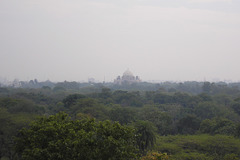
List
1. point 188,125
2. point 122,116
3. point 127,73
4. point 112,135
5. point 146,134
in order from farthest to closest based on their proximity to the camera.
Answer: point 127,73, point 188,125, point 122,116, point 146,134, point 112,135

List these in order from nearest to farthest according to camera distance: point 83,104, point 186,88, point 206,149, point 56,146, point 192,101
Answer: point 56,146 < point 206,149 < point 83,104 < point 192,101 < point 186,88

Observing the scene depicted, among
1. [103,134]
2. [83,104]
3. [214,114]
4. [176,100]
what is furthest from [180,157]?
[176,100]

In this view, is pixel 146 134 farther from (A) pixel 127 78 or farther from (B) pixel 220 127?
(A) pixel 127 78

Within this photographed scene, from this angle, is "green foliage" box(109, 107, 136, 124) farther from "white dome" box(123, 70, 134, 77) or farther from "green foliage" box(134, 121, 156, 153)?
"white dome" box(123, 70, 134, 77)

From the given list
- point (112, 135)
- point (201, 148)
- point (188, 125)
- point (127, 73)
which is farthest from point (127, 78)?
point (112, 135)

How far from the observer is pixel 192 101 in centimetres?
4281

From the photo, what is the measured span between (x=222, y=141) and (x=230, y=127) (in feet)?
16.1

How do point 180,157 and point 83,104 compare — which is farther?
point 83,104

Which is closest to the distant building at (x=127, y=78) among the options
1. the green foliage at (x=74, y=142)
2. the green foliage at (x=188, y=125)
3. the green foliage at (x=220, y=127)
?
the green foliage at (x=188, y=125)

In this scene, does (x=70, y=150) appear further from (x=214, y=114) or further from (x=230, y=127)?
(x=214, y=114)

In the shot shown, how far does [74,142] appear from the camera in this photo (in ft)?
33.4

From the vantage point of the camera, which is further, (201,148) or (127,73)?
(127,73)

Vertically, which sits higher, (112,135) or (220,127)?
(112,135)

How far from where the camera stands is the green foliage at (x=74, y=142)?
33.8 ft
